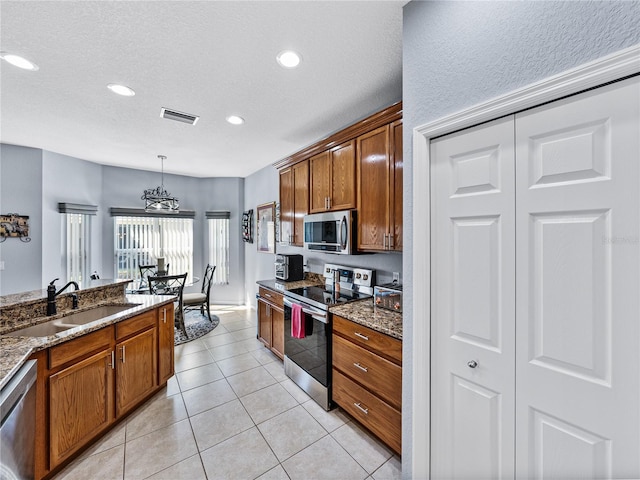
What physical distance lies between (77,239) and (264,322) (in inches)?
141

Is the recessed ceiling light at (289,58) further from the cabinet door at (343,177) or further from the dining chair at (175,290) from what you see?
the dining chair at (175,290)

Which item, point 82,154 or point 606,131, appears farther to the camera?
point 82,154

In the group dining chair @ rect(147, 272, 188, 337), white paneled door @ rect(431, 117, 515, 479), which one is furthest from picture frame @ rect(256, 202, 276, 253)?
white paneled door @ rect(431, 117, 515, 479)

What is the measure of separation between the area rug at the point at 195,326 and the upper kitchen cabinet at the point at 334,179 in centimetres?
271

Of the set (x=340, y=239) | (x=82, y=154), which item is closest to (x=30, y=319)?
(x=340, y=239)

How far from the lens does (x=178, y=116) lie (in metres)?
2.73

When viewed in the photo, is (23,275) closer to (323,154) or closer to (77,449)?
(77,449)

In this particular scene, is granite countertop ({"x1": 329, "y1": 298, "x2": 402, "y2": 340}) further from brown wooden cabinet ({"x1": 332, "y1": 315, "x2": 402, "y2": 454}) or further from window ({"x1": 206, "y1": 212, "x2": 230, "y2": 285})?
window ({"x1": 206, "y1": 212, "x2": 230, "y2": 285})

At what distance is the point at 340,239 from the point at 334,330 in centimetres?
82

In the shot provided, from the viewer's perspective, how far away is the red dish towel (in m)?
2.52

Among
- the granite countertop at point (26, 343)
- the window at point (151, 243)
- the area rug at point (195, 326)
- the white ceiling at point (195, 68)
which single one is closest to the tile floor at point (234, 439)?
the granite countertop at point (26, 343)

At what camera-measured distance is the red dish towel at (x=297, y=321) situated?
252cm

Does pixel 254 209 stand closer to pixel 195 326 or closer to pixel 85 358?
pixel 195 326

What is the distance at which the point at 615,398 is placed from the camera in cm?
89
